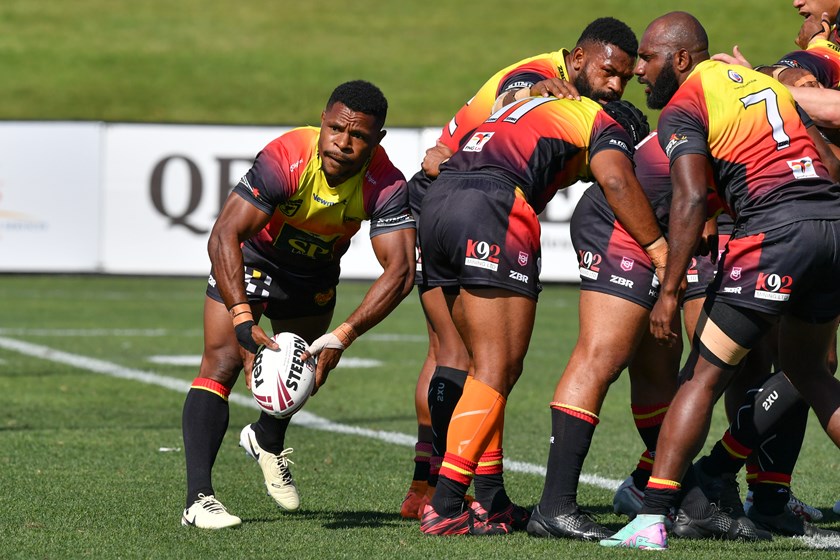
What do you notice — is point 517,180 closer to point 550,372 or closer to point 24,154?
point 550,372

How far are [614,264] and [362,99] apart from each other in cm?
139

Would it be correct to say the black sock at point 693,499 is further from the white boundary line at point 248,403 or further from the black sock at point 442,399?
the black sock at point 442,399

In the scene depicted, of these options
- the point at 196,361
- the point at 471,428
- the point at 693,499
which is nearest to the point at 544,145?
the point at 471,428

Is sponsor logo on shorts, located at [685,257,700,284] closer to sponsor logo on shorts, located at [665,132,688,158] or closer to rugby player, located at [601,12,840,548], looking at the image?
rugby player, located at [601,12,840,548]

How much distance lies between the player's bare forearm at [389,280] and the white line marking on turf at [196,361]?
6.68 metres

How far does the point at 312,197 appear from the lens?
6289 millimetres

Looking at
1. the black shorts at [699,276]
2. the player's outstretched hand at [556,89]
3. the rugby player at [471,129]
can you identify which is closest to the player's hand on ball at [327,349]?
the rugby player at [471,129]

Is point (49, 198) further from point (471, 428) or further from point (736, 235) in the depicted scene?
point (736, 235)

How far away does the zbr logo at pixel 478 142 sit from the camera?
6191 millimetres

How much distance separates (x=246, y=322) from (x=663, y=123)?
2.06 meters

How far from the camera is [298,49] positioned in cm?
3638

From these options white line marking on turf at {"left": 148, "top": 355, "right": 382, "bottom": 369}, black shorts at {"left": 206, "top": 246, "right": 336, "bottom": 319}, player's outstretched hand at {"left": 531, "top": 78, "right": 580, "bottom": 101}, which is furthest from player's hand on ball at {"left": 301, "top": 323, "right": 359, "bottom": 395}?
white line marking on turf at {"left": 148, "top": 355, "right": 382, "bottom": 369}

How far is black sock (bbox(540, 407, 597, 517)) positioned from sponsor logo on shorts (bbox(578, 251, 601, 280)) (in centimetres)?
64

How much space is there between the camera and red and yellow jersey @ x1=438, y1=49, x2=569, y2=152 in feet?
22.4
